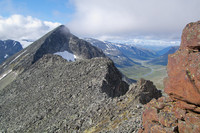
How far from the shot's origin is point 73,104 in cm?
3828

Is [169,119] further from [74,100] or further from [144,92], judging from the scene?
[74,100]

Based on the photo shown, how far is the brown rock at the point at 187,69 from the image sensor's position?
15.1m

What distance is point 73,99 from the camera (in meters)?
40.4

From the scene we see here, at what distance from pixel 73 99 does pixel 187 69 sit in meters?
29.5

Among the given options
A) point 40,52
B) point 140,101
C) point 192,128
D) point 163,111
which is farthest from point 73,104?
point 40,52

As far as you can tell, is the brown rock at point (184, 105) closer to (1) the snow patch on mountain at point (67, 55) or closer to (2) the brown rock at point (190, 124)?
(2) the brown rock at point (190, 124)

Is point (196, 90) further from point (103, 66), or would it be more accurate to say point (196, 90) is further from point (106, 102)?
point (103, 66)

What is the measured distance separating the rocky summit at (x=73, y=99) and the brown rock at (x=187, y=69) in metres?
7.57

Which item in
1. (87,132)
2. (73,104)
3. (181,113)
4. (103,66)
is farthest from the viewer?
(103,66)

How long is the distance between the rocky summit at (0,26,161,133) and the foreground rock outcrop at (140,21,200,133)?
4.92 metres

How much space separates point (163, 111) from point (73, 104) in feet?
80.5

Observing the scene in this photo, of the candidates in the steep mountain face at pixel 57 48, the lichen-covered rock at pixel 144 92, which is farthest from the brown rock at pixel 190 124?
the steep mountain face at pixel 57 48

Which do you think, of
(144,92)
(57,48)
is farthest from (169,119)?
(57,48)

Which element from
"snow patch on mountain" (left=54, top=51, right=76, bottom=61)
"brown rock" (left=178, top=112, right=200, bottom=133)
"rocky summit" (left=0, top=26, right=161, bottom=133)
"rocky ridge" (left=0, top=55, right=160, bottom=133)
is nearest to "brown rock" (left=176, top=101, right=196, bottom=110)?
"brown rock" (left=178, top=112, right=200, bottom=133)
